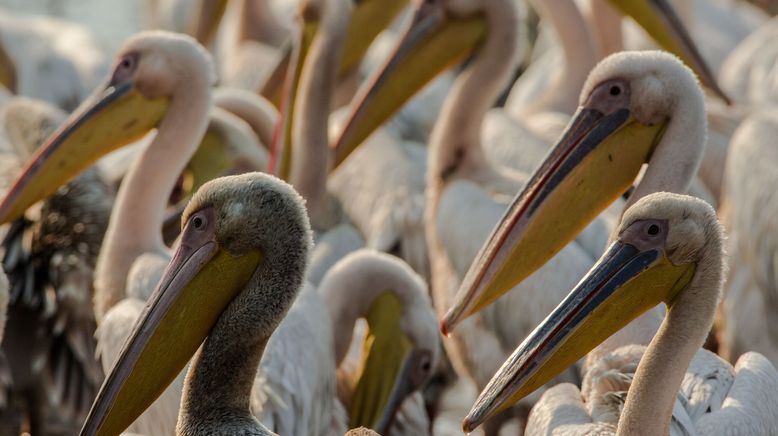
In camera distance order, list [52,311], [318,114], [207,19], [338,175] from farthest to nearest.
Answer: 1. [207,19]
2. [338,175]
3. [318,114]
4. [52,311]

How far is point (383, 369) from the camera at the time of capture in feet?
16.3

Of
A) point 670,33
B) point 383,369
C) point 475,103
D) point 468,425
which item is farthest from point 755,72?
point 468,425

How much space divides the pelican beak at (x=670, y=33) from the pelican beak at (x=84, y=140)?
6.89 feet

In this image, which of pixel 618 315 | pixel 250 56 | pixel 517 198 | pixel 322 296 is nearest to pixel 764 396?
pixel 618 315

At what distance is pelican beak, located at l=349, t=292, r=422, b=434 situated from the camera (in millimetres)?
4902

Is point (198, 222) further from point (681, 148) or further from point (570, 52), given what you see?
point (570, 52)

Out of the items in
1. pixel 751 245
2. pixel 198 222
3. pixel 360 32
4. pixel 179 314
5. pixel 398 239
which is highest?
pixel 198 222

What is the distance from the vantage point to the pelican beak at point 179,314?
338 cm

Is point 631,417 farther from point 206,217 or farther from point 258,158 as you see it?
point 258,158

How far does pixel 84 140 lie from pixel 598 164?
5.47 ft

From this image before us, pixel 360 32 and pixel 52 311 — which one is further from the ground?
pixel 360 32

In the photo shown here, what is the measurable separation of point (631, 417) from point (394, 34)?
235 inches

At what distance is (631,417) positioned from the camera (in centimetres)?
333

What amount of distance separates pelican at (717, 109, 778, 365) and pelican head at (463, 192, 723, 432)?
1.88m
